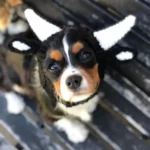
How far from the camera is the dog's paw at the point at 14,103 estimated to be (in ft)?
7.41

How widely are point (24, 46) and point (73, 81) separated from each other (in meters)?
0.24

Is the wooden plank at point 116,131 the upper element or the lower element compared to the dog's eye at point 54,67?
lower

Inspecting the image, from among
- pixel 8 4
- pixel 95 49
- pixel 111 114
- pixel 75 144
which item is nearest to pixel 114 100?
pixel 111 114

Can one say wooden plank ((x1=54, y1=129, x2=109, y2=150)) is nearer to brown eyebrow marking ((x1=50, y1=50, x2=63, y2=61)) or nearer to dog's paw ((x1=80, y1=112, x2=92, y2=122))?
dog's paw ((x1=80, y1=112, x2=92, y2=122))

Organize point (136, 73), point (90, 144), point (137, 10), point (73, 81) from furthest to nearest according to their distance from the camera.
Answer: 1. point (90, 144)
2. point (136, 73)
3. point (137, 10)
4. point (73, 81)

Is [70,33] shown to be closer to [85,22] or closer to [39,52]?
[39,52]

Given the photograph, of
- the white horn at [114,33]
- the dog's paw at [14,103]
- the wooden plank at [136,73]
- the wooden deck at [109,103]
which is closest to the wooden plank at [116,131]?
the wooden deck at [109,103]

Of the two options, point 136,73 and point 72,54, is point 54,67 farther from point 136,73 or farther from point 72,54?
point 136,73

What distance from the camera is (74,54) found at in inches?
71.2

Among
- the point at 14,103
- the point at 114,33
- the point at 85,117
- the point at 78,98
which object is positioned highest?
the point at 114,33

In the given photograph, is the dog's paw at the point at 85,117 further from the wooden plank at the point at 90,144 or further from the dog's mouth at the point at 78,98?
the dog's mouth at the point at 78,98

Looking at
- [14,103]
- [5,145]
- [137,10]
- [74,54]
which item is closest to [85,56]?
[74,54]

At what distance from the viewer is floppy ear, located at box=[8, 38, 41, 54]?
1.88 m

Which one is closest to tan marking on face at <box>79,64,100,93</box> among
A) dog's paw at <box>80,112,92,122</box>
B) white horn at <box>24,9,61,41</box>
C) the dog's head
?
the dog's head
